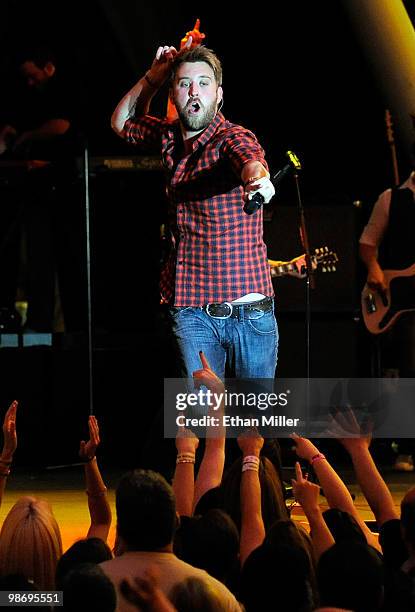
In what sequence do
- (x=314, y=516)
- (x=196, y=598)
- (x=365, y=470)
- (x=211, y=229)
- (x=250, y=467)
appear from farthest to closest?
(x=211, y=229) < (x=365, y=470) < (x=250, y=467) < (x=314, y=516) < (x=196, y=598)

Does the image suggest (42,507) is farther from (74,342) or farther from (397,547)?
(74,342)

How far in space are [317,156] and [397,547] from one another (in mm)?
5722

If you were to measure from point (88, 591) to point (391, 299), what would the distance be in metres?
4.92

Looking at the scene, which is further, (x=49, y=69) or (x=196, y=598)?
(x=49, y=69)

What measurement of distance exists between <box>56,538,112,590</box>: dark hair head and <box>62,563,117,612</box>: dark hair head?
0.37 m

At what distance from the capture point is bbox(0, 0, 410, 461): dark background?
25.9ft

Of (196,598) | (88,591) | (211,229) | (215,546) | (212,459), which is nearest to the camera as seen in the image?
(88,591)

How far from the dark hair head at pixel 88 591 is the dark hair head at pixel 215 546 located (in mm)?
649

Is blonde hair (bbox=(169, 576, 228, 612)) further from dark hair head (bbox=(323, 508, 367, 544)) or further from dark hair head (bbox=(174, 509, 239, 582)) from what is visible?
dark hair head (bbox=(323, 508, 367, 544))

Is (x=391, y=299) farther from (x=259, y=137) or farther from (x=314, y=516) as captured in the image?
(x=314, y=516)

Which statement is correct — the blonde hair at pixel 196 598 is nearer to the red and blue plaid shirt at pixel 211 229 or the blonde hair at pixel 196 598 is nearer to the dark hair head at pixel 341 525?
the dark hair head at pixel 341 525

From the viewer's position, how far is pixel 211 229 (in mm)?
4898

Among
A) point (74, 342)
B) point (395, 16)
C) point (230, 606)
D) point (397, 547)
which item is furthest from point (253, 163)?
point (395, 16)

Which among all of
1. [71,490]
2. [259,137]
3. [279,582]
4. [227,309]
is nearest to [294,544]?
[279,582]
